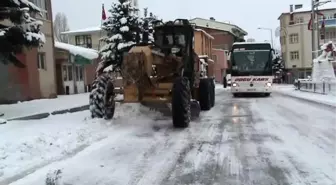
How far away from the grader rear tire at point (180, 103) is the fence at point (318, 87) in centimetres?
1522

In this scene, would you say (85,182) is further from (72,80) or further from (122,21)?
(72,80)

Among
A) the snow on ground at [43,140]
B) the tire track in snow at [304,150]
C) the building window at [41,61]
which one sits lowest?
the tire track in snow at [304,150]

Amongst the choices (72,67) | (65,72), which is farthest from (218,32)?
(65,72)

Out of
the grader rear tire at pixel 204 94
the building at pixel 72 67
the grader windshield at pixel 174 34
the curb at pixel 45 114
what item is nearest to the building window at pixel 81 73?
the building at pixel 72 67

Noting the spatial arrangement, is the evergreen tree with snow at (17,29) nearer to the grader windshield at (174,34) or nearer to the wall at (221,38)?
the grader windshield at (174,34)

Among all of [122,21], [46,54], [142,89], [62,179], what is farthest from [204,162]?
[122,21]

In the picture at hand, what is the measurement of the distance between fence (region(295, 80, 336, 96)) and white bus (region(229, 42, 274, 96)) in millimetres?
3381

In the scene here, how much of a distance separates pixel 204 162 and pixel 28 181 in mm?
2972

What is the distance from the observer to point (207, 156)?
8.02 metres

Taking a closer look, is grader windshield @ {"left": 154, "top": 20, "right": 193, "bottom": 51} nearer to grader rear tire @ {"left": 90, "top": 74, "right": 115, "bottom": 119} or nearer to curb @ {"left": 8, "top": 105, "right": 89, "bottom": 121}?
grader rear tire @ {"left": 90, "top": 74, "right": 115, "bottom": 119}

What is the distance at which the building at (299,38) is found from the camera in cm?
7931

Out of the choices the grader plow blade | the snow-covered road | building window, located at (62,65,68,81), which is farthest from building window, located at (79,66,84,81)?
the snow-covered road

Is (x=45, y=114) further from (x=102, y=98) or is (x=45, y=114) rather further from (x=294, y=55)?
(x=294, y=55)

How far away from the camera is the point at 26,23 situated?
14.2 metres
